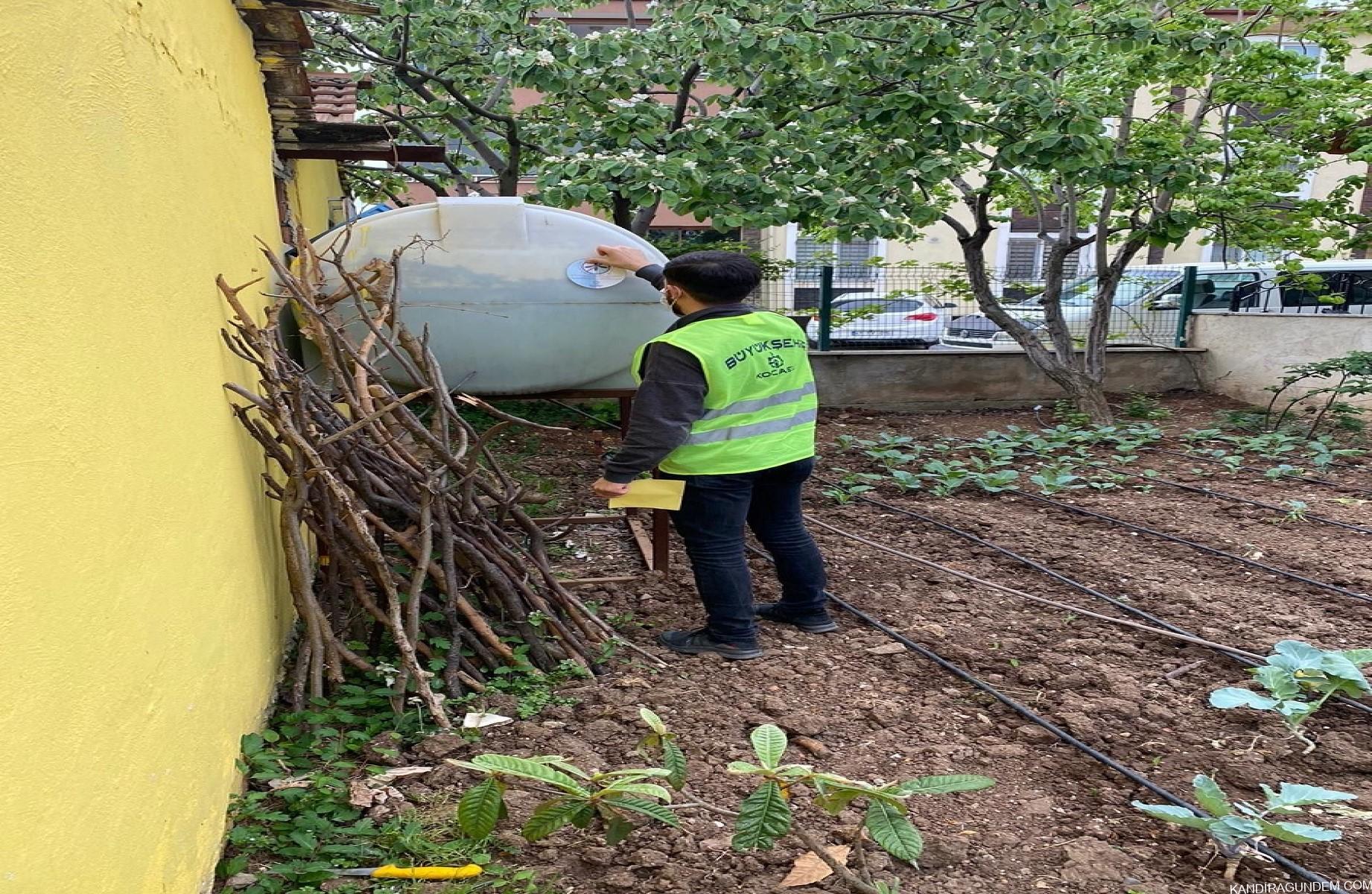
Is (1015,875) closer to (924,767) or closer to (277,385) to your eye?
(924,767)

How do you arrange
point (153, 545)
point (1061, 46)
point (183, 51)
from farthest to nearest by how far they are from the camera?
point (1061, 46)
point (183, 51)
point (153, 545)

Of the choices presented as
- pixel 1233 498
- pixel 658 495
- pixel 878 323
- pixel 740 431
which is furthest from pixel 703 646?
pixel 878 323

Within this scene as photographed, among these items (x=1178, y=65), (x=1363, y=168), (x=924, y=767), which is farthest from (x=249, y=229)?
(x=1363, y=168)

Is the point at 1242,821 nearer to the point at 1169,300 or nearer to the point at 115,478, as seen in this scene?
the point at 115,478

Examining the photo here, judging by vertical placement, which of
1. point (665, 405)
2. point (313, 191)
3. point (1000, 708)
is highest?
point (313, 191)

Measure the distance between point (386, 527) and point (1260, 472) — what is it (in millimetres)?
6091

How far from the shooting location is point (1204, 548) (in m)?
4.76

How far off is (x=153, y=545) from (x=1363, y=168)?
25.0 metres

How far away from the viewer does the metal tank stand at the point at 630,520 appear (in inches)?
171

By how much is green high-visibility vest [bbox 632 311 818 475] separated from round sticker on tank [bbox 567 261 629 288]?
1.21 metres

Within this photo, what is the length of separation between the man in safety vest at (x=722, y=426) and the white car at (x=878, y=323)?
639 cm

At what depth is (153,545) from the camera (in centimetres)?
181

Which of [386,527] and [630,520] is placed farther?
[630,520]

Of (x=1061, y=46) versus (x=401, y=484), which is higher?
(x=1061, y=46)
